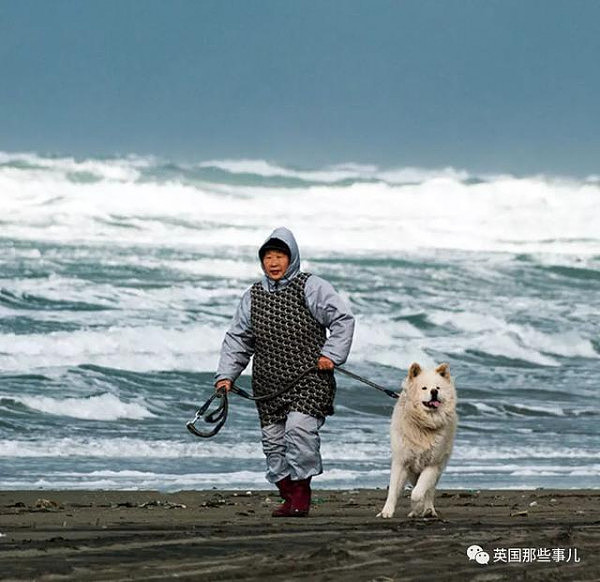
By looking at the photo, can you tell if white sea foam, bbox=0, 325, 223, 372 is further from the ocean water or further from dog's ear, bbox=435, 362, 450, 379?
dog's ear, bbox=435, 362, 450, 379

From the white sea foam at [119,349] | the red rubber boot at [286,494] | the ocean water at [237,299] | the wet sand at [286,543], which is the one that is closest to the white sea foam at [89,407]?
the ocean water at [237,299]

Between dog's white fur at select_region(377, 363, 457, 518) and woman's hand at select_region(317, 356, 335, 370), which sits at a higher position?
woman's hand at select_region(317, 356, 335, 370)

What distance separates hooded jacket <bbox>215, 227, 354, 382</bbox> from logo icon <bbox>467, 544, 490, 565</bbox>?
1.86m

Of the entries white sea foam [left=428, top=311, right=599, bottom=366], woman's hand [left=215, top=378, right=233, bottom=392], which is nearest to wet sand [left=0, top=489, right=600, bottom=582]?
woman's hand [left=215, top=378, right=233, bottom=392]

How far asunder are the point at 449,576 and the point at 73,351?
17.4m

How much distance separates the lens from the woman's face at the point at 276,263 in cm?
782

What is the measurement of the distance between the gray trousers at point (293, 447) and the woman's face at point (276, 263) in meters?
0.76

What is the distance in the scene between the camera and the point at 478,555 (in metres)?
5.93

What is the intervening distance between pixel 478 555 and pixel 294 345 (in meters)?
2.23

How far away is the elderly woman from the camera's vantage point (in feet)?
25.6

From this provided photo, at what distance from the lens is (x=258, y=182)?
58438mm

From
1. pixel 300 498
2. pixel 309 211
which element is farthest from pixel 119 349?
pixel 309 211

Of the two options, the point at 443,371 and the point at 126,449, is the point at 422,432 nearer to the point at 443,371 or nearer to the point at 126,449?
the point at 443,371

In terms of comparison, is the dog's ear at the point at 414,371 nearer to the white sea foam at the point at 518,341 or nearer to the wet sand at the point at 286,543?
the wet sand at the point at 286,543
